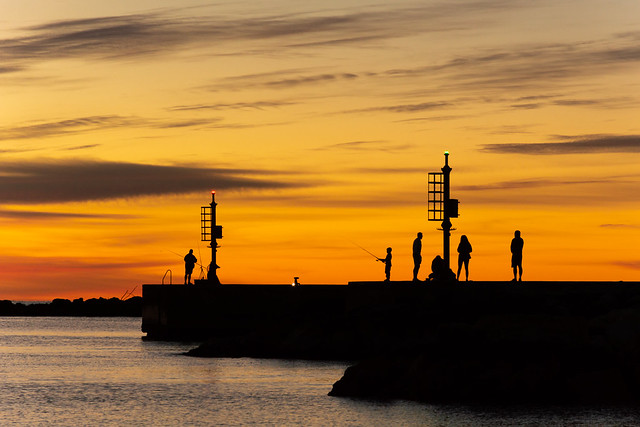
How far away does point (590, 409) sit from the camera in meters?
33.7

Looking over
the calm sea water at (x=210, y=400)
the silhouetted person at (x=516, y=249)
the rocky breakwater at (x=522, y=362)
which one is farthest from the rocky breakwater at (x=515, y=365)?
the silhouetted person at (x=516, y=249)

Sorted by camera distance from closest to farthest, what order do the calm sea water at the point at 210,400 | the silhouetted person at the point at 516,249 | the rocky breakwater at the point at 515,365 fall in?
the calm sea water at the point at 210,400, the rocky breakwater at the point at 515,365, the silhouetted person at the point at 516,249

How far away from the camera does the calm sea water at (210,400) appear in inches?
1303

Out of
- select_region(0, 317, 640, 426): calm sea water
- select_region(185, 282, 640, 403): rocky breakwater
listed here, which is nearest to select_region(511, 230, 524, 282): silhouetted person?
select_region(185, 282, 640, 403): rocky breakwater

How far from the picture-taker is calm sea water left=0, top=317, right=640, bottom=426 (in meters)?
33.1

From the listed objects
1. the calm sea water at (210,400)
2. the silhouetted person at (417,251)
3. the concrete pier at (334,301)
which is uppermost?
the silhouetted person at (417,251)

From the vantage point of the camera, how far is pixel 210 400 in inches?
1554

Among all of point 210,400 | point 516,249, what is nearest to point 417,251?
point 516,249

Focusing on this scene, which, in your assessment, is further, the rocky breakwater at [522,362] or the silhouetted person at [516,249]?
the silhouetted person at [516,249]

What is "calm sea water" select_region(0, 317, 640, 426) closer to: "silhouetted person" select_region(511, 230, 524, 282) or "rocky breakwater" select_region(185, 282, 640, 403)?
"rocky breakwater" select_region(185, 282, 640, 403)

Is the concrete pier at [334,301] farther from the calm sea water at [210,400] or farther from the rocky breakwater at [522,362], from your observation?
the calm sea water at [210,400]

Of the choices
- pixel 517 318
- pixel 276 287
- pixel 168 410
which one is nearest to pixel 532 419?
pixel 517 318

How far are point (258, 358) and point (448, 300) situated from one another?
12147 mm

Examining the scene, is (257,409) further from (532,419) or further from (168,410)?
(532,419)
